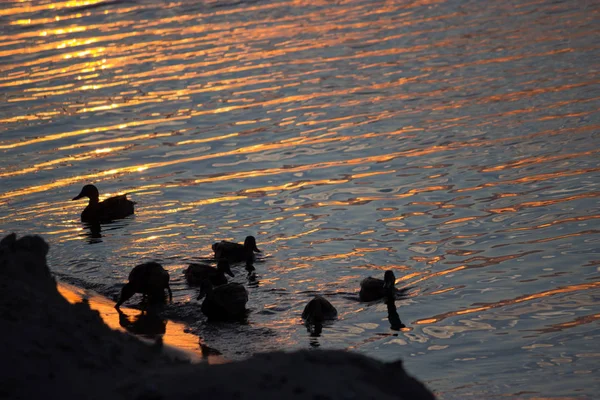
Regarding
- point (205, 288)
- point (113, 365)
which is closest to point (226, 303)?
point (205, 288)

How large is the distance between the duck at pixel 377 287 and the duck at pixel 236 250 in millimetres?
2026

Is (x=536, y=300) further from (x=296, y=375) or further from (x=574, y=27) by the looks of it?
(x=574, y=27)

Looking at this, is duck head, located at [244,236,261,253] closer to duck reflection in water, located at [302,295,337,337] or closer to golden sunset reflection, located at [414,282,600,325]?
duck reflection in water, located at [302,295,337,337]

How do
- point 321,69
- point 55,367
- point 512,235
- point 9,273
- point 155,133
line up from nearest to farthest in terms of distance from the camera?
point 55,367 → point 9,273 → point 512,235 → point 155,133 → point 321,69

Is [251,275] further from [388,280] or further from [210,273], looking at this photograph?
[388,280]

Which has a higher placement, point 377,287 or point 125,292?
point 125,292

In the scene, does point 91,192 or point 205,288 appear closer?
point 205,288

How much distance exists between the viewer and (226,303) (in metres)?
10.2

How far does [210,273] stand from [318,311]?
201cm

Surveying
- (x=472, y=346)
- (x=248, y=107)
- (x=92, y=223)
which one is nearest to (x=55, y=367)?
(x=472, y=346)

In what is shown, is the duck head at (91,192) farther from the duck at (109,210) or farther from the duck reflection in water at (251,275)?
the duck reflection in water at (251,275)

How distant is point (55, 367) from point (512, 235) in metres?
7.18

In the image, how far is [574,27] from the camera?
977 inches

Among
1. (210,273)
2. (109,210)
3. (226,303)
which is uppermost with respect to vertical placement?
(109,210)
